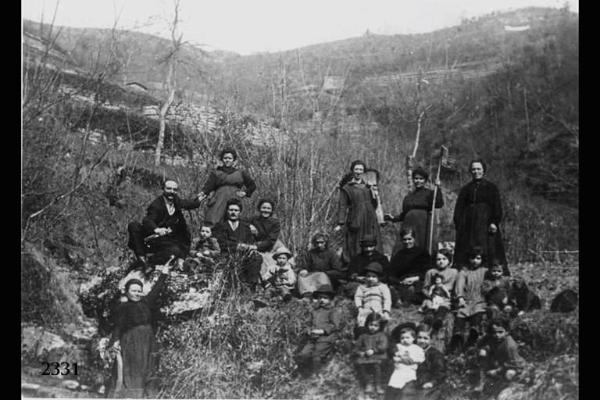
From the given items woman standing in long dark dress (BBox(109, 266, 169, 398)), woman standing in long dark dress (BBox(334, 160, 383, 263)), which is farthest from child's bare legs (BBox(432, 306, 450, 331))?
woman standing in long dark dress (BBox(109, 266, 169, 398))

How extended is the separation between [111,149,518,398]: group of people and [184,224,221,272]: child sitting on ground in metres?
0.01

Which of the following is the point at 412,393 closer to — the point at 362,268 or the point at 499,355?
the point at 499,355

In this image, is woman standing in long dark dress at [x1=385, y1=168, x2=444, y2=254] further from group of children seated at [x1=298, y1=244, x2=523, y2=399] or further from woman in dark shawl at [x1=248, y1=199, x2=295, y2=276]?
woman in dark shawl at [x1=248, y1=199, x2=295, y2=276]

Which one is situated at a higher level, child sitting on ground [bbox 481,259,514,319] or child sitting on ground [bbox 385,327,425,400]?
child sitting on ground [bbox 481,259,514,319]

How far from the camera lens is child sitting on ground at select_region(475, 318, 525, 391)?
639cm

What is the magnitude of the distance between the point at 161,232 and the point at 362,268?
2368 millimetres

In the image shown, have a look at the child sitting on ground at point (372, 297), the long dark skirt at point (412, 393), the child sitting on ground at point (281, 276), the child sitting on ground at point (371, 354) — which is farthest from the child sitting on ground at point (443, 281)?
the child sitting on ground at point (281, 276)

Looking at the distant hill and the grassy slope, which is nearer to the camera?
the grassy slope

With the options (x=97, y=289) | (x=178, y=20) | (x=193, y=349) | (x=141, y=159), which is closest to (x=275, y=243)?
(x=193, y=349)

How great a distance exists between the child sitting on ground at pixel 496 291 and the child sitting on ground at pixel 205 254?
3047mm

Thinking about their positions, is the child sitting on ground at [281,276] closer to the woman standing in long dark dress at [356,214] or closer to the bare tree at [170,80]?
the woman standing in long dark dress at [356,214]

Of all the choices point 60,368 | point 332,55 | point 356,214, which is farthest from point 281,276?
point 332,55

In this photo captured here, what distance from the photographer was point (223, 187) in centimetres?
777

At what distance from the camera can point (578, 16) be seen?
23.3 feet
